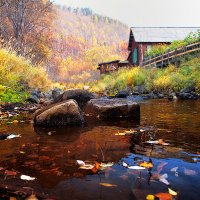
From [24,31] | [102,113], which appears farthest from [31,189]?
[24,31]

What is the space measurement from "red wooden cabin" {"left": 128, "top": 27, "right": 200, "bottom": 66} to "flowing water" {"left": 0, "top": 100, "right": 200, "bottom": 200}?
29.9 m

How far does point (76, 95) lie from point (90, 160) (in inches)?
321

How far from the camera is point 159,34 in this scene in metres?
35.4

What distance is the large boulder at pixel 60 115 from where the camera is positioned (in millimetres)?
5484

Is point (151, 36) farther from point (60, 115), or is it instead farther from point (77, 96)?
point (60, 115)

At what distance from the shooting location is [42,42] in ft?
103

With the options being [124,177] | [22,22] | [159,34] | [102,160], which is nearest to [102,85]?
[22,22]

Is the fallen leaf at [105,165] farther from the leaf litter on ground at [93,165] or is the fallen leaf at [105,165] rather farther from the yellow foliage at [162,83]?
the yellow foliage at [162,83]

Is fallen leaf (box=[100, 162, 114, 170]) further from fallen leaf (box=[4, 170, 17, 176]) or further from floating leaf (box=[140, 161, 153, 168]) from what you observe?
fallen leaf (box=[4, 170, 17, 176])

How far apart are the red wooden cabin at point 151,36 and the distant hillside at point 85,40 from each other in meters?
31.2

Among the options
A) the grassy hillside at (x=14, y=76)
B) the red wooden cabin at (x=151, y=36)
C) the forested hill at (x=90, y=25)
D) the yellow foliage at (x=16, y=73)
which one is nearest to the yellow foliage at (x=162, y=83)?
the yellow foliage at (x=16, y=73)

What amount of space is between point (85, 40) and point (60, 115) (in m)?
119

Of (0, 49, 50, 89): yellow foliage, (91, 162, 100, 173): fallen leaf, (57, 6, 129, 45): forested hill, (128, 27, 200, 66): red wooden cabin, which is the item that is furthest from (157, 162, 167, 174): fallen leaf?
(57, 6, 129, 45): forested hill

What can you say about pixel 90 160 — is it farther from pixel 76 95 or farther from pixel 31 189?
pixel 76 95
